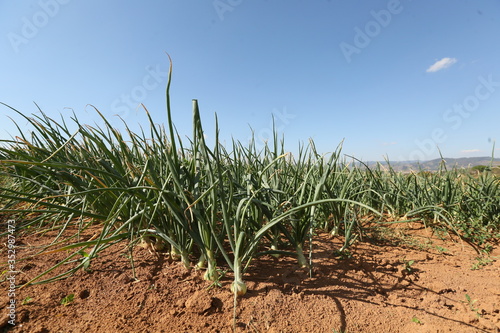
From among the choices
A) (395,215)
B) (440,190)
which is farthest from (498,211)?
(395,215)

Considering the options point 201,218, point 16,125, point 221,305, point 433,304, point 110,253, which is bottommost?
point 433,304

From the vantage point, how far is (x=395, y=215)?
2123 mm

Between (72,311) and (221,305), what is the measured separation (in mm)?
617

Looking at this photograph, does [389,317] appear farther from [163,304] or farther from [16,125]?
[16,125]

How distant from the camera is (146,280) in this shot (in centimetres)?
115

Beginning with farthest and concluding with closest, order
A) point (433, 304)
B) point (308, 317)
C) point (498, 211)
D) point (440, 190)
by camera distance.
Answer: point (440, 190)
point (498, 211)
point (433, 304)
point (308, 317)

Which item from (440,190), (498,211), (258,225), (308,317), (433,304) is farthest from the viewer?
(440,190)

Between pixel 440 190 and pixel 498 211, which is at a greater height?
pixel 440 190

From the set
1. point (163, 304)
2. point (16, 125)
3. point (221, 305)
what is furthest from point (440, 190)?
point (16, 125)

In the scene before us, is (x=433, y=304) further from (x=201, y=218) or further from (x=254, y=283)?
(x=201, y=218)

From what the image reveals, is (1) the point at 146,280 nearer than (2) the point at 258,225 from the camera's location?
Yes

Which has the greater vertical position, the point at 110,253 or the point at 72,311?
the point at 110,253

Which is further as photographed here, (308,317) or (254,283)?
(254,283)

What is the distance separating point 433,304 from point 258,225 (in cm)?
88
